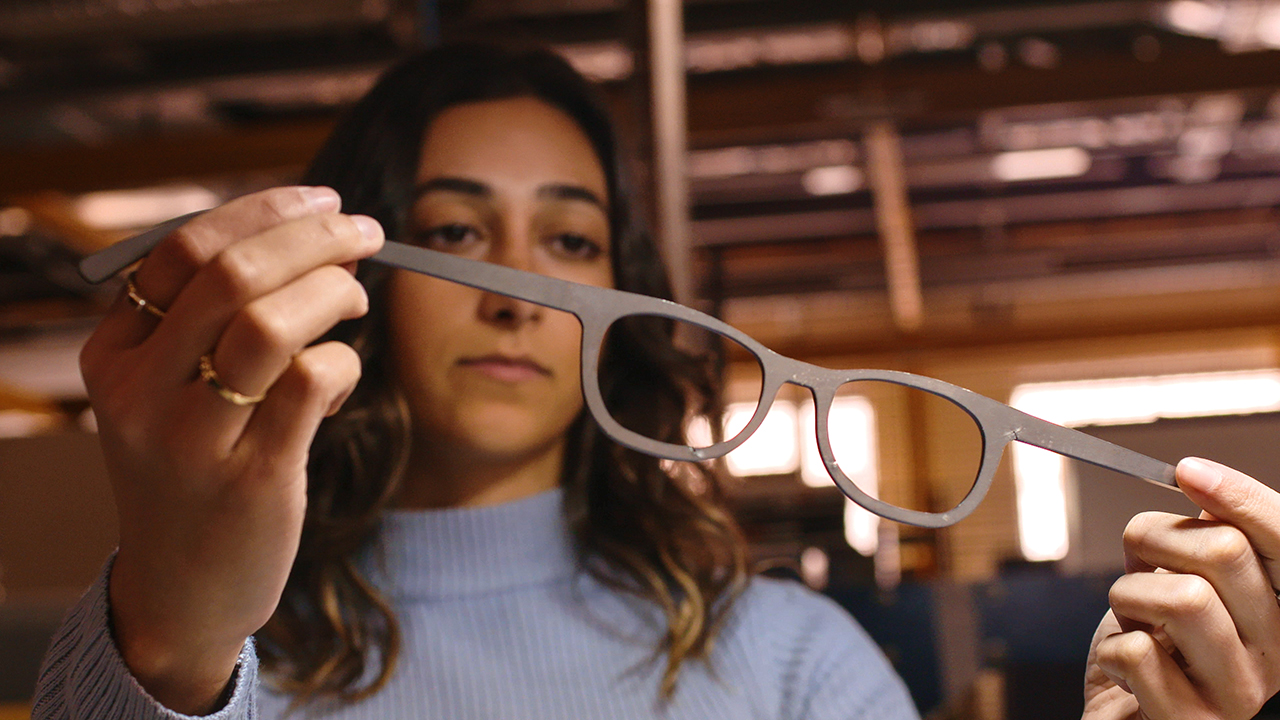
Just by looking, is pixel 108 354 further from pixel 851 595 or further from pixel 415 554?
pixel 851 595

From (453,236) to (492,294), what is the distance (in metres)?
0.10

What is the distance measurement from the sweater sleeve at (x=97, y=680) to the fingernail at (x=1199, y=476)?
665 millimetres

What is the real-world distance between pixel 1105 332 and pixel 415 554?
10178mm

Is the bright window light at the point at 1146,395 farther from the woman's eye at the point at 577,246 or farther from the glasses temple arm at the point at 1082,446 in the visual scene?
the glasses temple arm at the point at 1082,446

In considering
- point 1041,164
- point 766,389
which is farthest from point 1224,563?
point 1041,164

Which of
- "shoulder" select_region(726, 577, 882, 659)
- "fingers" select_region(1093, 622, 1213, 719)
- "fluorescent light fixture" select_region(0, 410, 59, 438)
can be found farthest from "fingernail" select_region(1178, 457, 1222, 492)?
"fluorescent light fixture" select_region(0, 410, 59, 438)

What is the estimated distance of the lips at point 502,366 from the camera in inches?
48.6

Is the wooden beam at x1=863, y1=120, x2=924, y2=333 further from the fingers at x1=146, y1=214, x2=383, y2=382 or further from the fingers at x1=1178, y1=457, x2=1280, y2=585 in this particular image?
the fingers at x1=146, y1=214, x2=383, y2=382

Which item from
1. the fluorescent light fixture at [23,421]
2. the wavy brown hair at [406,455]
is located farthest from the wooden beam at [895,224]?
the fluorescent light fixture at [23,421]

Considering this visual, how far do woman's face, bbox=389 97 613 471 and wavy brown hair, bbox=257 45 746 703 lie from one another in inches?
1.4

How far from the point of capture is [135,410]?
0.62 m

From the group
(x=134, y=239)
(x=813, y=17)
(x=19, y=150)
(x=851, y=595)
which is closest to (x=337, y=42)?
(x=19, y=150)

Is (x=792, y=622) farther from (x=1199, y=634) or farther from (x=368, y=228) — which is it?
(x=368, y=228)

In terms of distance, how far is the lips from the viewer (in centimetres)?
123
